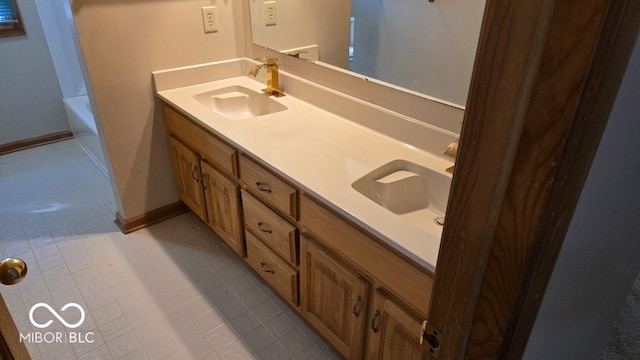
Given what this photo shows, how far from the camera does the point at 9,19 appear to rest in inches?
118

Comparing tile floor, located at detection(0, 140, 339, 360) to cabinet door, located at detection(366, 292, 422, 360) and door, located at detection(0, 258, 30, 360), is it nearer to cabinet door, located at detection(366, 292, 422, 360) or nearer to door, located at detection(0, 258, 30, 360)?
cabinet door, located at detection(366, 292, 422, 360)

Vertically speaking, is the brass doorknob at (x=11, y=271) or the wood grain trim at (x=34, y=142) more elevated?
the brass doorknob at (x=11, y=271)

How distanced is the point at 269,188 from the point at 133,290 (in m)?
0.96

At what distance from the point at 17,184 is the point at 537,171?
131 inches

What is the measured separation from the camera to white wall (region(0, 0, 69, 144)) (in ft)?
10.0

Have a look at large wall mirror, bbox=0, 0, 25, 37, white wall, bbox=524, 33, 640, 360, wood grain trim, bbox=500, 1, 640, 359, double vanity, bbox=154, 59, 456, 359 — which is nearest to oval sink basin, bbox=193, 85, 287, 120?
double vanity, bbox=154, 59, 456, 359

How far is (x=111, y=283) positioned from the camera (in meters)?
2.04

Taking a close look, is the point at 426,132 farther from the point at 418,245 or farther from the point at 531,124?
the point at 531,124

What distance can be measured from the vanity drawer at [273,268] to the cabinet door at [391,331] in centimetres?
43

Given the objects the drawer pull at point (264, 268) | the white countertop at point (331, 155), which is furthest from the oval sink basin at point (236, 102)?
the drawer pull at point (264, 268)

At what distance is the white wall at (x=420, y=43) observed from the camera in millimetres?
1380

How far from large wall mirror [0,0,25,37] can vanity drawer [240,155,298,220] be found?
2.52 meters

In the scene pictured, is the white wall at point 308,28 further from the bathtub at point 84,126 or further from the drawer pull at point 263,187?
the bathtub at point 84,126

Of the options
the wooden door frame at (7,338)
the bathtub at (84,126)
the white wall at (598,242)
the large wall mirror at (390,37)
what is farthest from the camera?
the bathtub at (84,126)
